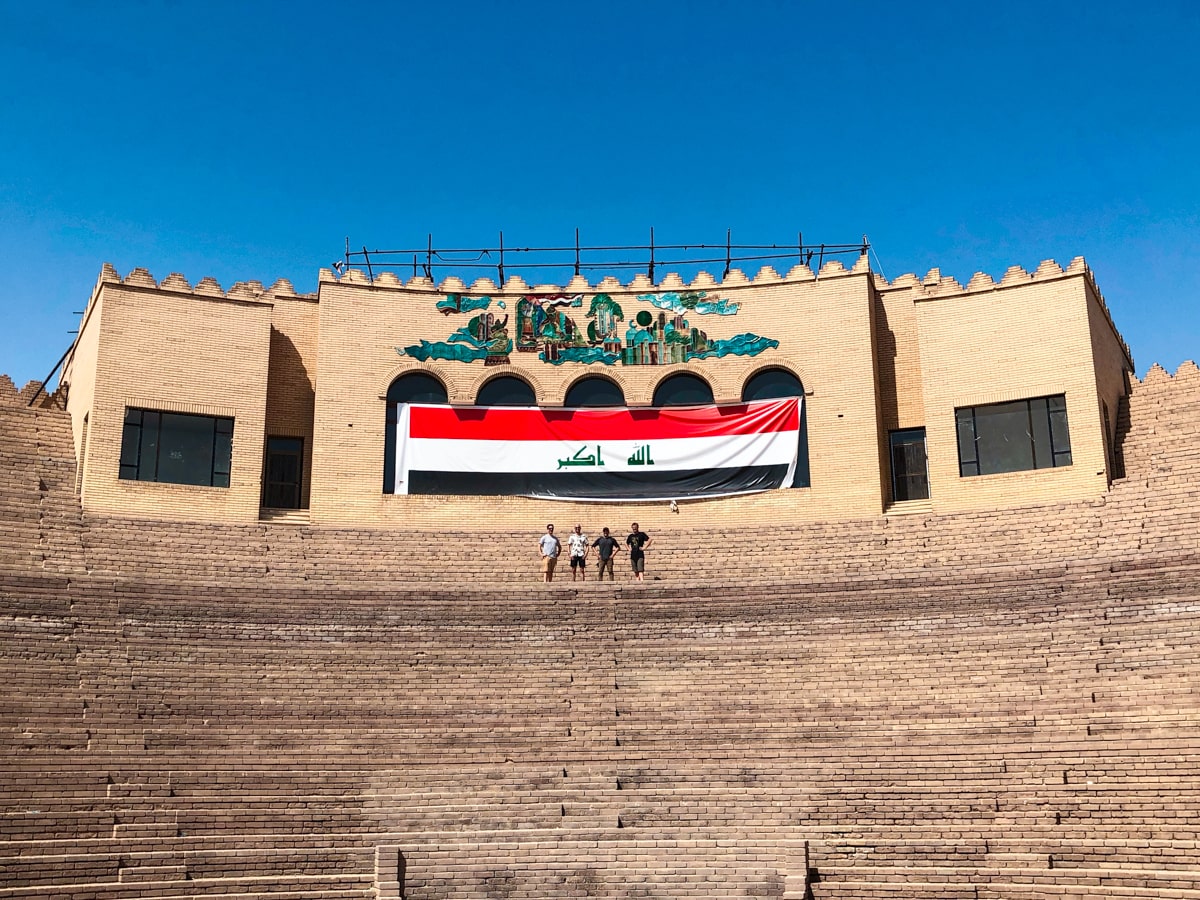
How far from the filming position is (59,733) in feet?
65.9

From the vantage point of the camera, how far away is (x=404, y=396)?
97.0 ft

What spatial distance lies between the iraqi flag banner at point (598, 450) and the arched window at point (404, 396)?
0.16 meters

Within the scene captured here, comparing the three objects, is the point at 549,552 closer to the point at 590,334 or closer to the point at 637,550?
the point at 637,550

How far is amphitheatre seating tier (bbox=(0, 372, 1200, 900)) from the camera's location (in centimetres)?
1812

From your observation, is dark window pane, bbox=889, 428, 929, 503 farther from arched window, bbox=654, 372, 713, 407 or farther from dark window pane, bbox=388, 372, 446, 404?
dark window pane, bbox=388, 372, 446, 404

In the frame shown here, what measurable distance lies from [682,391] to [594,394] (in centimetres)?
191

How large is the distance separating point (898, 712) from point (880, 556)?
490 cm

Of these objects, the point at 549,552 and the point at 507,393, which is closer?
the point at 549,552

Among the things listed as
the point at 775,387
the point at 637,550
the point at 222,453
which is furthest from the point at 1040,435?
the point at 222,453

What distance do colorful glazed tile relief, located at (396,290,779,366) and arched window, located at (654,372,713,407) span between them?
1.41 feet

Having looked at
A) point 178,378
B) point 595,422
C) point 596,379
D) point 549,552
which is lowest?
point 549,552

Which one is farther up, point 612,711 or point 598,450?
point 598,450

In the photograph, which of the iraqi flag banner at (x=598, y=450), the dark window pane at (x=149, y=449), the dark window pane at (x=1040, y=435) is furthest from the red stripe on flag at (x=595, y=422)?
the dark window pane at (x=149, y=449)

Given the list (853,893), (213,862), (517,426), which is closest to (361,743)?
(213,862)
